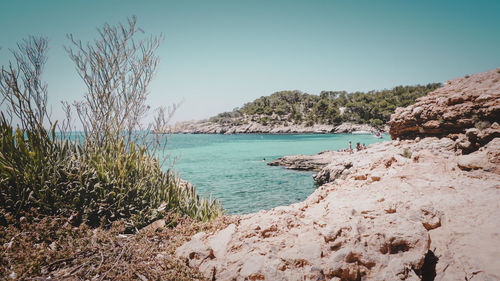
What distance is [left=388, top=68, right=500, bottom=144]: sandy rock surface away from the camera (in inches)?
246

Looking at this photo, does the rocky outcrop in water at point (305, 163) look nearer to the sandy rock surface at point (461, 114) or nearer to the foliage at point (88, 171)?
the sandy rock surface at point (461, 114)

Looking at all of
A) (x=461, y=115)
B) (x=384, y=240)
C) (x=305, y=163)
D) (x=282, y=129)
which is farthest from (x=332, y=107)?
(x=384, y=240)

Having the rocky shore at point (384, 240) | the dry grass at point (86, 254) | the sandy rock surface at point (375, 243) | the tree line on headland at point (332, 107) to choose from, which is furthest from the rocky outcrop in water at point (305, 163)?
the tree line on headland at point (332, 107)

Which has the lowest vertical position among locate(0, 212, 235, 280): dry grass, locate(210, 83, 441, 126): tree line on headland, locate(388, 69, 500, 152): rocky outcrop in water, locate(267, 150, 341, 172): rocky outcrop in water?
locate(267, 150, 341, 172): rocky outcrop in water

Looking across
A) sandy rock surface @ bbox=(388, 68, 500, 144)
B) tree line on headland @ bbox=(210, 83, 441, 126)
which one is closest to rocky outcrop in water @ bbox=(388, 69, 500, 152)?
sandy rock surface @ bbox=(388, 68, 500, 144)

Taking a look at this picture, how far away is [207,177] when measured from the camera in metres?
21.7

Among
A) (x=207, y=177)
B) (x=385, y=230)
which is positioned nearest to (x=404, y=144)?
(x=385, y=230)

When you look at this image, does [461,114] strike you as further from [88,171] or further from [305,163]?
[305,163]

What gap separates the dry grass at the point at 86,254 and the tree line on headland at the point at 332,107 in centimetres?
8231

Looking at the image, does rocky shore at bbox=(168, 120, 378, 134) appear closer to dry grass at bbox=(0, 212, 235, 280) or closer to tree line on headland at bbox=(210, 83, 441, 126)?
tree line on headland at bbox=(210, 83, 441, 126)

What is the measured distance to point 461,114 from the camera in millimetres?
7949

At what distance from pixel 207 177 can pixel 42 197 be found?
18.4 metres

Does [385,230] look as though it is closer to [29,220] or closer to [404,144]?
[29,220]

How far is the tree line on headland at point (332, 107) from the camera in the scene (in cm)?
7850
